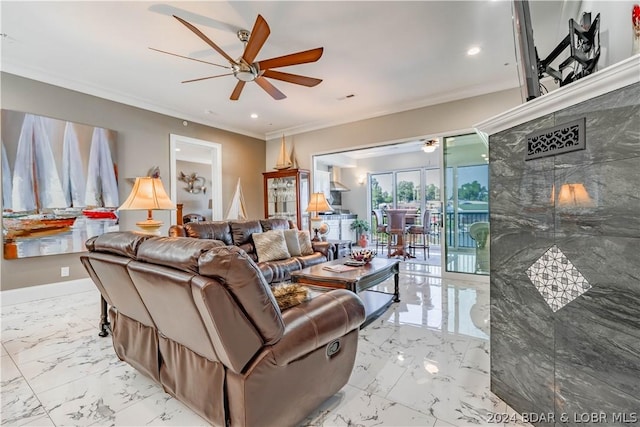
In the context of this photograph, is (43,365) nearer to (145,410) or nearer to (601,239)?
(145,410)

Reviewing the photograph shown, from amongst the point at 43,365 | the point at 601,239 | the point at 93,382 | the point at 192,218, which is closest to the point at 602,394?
the point at 601,239

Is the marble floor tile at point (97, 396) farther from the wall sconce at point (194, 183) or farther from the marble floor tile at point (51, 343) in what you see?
the wall sconce at point (194, 183)

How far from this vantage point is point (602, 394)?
3.88 feet

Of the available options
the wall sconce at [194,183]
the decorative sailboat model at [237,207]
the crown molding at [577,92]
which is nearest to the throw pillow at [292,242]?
the decorative sailboat model at [237,207]

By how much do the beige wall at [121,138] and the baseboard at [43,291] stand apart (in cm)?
6

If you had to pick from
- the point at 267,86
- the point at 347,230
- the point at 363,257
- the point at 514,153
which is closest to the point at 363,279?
the point at 363,257

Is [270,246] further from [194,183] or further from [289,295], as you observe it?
[194,183]

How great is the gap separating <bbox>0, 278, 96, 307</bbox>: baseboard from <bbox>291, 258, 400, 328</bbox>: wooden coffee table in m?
3.28

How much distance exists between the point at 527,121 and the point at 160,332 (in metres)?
2.28

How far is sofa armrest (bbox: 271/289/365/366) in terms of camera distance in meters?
1.31

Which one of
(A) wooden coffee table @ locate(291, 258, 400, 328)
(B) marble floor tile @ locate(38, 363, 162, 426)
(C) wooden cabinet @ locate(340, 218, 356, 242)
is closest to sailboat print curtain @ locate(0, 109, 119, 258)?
(B) marble floor tile @ locate(38, 363, 162, 426)

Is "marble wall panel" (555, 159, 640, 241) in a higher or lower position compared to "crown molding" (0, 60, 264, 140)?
lower

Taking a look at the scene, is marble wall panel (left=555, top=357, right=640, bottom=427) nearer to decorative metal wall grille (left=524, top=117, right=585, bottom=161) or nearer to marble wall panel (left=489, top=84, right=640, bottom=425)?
marble wall panel (left=489, top=84, right=640, bottom=425)

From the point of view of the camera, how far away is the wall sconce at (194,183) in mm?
8445
